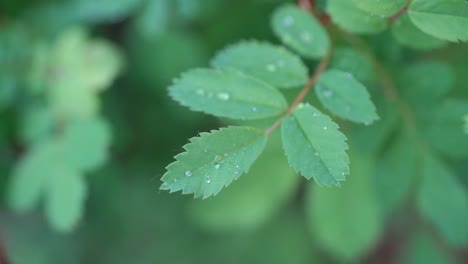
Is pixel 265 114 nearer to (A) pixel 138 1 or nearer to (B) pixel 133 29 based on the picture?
(A) pixel 138 1

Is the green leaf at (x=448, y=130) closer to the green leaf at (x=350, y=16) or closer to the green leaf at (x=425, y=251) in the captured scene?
the green leaf at (x=350, y=16)

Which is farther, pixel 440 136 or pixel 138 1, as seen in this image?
pixel 138 1

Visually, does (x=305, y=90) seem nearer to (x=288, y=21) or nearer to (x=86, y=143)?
(x=288, y=21)

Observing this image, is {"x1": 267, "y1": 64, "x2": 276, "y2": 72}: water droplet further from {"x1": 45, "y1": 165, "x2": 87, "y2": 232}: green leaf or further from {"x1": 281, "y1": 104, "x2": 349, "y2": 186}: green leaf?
{"x1": 45, "y1": 165, "x2": 87, "y2": 232}: green leaf

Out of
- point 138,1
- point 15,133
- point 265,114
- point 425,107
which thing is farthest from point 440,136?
point 15,133

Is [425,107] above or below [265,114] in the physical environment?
below

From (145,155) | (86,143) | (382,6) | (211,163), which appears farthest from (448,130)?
(145,155)
